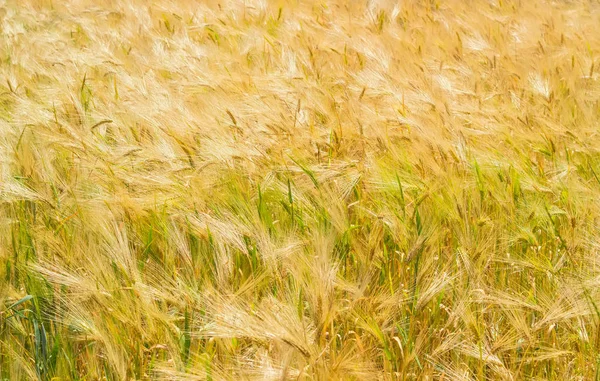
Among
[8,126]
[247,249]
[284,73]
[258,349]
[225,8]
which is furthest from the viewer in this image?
[225,8]

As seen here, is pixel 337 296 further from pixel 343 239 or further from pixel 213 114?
pixel 213 114

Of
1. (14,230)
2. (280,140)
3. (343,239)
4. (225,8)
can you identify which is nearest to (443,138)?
(280,140)

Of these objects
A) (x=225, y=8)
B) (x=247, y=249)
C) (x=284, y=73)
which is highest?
(x=247, y=249)

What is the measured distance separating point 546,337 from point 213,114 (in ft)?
4.51

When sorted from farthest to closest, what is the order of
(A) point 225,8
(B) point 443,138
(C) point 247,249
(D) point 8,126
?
(A) point 225,8 < (D) point 8,126 < (B) point 443,138 < (C) point 247,249

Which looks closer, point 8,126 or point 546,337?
point 546,337

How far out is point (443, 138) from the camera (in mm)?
1970

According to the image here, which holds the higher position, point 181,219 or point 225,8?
point 181,219

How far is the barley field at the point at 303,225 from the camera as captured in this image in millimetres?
1221

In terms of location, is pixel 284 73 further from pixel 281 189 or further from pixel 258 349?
pixel 258 349

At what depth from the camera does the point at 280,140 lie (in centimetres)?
203

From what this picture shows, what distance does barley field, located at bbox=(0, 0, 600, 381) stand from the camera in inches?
48.1

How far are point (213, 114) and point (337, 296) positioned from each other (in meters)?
1.08

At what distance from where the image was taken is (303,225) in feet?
5.27
